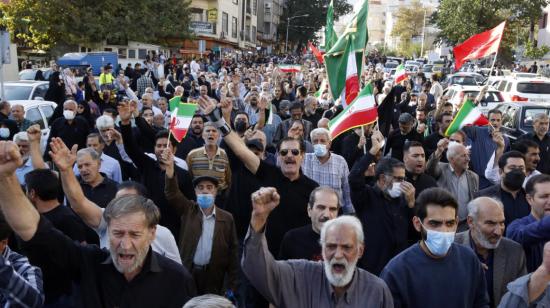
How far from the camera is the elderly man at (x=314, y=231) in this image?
436 centimetres

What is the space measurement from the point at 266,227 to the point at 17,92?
11617 mm

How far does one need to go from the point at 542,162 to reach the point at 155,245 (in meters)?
6.32

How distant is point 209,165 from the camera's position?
6859 mm

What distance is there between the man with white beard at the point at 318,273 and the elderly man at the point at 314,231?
0.94 meters

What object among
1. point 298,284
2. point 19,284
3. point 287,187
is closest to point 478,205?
point 298,284

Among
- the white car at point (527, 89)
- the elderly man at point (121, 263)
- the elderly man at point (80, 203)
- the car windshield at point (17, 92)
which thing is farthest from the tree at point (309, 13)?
the elderly man at point (121, 263)

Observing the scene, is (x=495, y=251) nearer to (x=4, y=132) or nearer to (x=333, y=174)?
(x=333, y=174)

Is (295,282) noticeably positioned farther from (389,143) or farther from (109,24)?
(109,24)

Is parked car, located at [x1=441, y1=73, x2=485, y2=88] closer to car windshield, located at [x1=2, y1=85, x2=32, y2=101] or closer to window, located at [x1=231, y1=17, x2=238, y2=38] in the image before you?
car windshield, located at [x1=2, y1=85, x2=32, y2=101]

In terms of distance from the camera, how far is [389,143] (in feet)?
29.3

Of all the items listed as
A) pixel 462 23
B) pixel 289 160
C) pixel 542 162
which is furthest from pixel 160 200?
pixel 462 23

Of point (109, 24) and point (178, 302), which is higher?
point (109, 24)

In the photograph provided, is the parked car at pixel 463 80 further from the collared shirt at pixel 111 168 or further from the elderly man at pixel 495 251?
the elderly man at pixel 495 251

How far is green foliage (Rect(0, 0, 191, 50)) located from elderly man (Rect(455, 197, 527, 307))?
34449 mm
